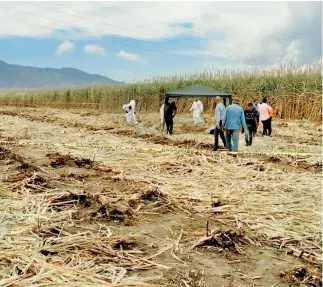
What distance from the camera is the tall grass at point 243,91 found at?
26.0 m

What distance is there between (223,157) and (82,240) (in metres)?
6.53

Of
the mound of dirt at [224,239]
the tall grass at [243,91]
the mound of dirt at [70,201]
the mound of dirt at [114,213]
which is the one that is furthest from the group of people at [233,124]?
the tall grass at [243,91]

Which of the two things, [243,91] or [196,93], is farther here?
[243,91]

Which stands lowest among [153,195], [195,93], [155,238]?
[155,238]

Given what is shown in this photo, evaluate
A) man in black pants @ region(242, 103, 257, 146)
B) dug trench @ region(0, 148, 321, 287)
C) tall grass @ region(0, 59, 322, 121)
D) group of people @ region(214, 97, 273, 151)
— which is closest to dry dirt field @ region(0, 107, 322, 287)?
dug trench @ region(0, 148, 321, 287)

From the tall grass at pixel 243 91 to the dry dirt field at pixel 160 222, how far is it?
1613 cm

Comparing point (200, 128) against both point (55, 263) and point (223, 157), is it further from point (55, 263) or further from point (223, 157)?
point (55, 263)

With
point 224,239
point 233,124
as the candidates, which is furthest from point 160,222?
point 233,124

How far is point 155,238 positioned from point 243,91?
25485 millimetres

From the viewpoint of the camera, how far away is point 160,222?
19.3 ft

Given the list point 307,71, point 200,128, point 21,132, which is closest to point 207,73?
point 307,71

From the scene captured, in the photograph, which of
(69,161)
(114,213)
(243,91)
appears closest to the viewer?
(114,213)

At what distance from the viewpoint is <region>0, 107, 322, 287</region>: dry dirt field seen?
426cm

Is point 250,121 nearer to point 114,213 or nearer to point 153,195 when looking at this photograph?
point 153,195
